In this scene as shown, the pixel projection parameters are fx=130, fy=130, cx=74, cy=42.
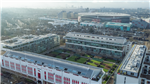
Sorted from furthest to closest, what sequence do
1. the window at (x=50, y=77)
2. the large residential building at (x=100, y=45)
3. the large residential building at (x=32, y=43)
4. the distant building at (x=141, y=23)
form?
the distant building at (x=141, y=23) < the large residential building at (x=100, y=45) < the large residential building at (x=32, y=43) < the window at (x=50, y=77)

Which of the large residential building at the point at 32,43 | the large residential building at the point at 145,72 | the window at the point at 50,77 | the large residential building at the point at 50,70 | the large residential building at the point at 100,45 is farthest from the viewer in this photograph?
the large residential building at the point at 100,45

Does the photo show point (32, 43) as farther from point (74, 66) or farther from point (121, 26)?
point (121, 26)

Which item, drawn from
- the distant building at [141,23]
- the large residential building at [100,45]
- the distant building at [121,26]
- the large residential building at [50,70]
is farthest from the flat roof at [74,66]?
the distant building at [141,23]

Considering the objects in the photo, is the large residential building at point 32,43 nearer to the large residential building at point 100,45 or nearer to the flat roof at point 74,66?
the large residential building at point 100,45

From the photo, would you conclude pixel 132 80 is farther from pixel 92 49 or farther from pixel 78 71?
pixel 92 49

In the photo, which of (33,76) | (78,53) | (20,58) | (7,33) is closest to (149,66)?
(78,53)

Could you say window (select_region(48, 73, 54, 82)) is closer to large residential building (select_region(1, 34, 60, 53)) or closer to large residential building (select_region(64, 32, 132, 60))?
large residential building (select_region(1, 34, 60, 53))
